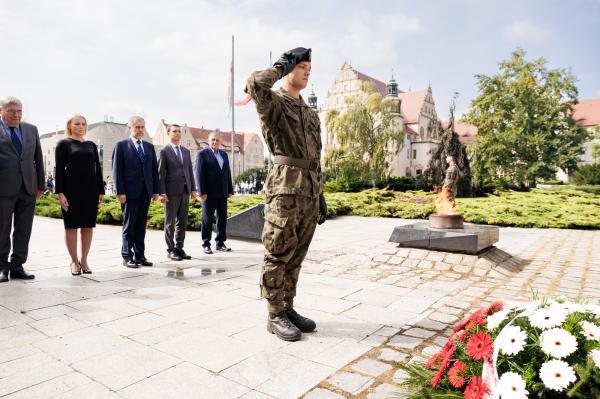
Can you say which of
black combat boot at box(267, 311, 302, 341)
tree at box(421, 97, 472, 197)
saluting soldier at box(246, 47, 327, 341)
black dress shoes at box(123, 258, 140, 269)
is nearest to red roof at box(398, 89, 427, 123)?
tree at box(421, 97, 472, 197)

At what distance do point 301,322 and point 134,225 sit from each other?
12.4ft

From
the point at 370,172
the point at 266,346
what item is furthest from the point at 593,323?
the point at 370,172

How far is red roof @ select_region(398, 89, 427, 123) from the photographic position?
72812mm

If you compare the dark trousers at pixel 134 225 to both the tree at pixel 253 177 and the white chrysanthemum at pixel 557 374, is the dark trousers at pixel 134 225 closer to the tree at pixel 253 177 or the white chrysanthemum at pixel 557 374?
the white chrysanthemum at pixel 557 374

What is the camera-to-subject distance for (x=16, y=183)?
511 cm

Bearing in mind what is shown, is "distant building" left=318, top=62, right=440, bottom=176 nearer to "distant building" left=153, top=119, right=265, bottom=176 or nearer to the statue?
"distant building" left=153, top=119, right=265, bottom=176

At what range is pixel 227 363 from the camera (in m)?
2.79

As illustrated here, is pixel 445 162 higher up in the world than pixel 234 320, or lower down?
higher up

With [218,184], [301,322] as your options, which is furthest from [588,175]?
[301,322]

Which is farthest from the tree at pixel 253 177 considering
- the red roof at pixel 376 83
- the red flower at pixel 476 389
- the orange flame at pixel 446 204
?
the red flower at pixel 476 389

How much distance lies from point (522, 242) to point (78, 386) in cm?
970

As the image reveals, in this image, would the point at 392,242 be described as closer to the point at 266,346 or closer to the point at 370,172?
the point at 266,346

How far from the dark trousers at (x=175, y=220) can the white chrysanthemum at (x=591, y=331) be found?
6.01 meters

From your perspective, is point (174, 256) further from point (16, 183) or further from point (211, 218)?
point (16, 183)
